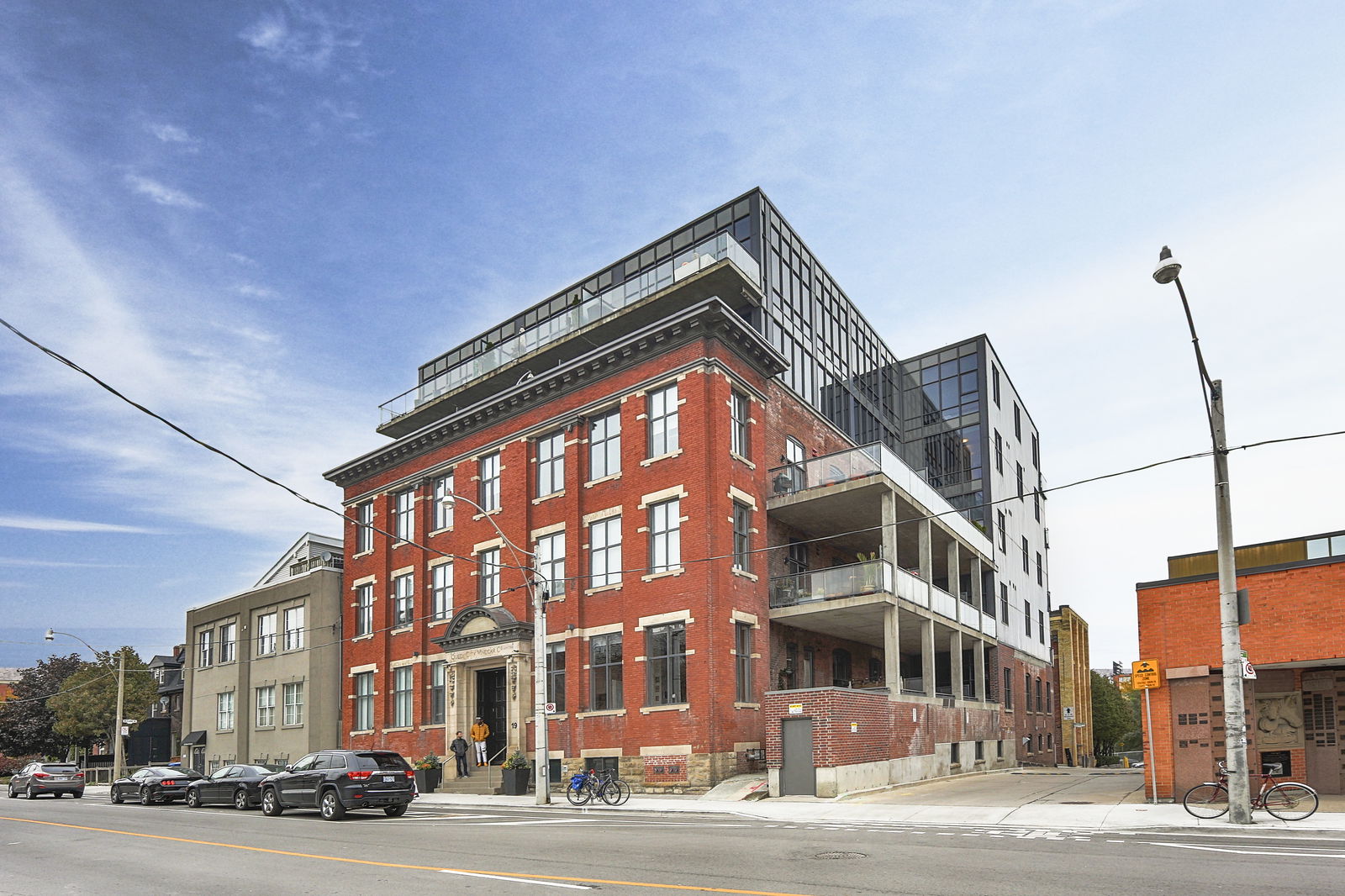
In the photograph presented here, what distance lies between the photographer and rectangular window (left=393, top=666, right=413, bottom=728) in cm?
3994

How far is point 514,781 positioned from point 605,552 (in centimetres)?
738

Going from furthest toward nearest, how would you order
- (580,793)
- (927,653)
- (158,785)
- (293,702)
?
1. (293,702)
2. (927,653)
3. (158,785)
4. (580,793)

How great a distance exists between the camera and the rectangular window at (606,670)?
3184 centimetres

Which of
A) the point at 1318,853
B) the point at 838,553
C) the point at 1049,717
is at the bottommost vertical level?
the point at 1049,717

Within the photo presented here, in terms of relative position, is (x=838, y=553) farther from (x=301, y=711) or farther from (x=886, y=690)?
(x=301, y=711)

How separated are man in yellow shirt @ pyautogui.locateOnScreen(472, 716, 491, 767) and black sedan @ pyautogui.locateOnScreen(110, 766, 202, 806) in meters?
8.50

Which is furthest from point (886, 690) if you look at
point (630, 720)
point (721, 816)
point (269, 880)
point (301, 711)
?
point (301, 711)

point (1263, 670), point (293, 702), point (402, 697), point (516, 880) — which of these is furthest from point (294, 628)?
point (1263, 670)

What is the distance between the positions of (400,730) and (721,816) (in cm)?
2087

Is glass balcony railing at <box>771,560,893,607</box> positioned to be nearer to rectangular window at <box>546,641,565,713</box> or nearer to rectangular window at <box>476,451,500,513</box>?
rectangular window at <box>546,641,565,713</box>

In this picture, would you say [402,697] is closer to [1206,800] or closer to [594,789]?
[594,789]

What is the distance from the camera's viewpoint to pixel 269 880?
1276cm

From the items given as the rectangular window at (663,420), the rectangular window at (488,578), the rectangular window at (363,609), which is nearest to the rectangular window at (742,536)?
the rectangular window at (663,420)

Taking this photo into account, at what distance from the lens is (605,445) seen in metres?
33.8
